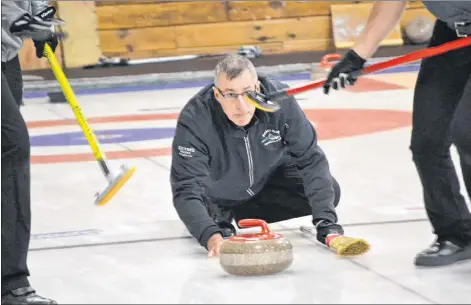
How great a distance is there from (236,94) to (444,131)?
730mm

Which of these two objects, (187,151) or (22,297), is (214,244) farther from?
(22,297)

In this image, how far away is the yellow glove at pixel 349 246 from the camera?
377cm

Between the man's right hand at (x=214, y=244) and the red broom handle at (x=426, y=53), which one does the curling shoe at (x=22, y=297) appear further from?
the red broom handle at (x=426, y=53)

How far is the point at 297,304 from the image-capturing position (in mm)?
3232

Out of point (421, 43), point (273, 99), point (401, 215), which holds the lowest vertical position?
point (421, 43)

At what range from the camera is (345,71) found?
3.49 meters

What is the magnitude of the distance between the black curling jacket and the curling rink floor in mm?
171

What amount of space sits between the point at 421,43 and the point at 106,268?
9176 millimetres

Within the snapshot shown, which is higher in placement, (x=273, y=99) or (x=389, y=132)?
(x=273, y=99)

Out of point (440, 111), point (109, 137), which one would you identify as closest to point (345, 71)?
point (440, 111)

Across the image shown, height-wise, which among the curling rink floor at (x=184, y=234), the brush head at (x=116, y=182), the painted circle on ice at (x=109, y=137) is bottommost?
the painted circle on ice at (x=109, y=137)

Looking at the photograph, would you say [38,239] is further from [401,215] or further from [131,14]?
[131,14]

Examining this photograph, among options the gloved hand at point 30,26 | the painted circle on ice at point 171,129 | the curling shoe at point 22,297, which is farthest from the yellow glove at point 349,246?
the painted circle on ice at point 171,129

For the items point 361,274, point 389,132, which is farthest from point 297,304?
point 389,132
